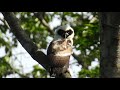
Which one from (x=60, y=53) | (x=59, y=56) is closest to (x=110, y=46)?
(x=59, y=56)

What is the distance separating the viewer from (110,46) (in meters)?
4.68

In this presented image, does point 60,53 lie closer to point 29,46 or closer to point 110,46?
point 29,46

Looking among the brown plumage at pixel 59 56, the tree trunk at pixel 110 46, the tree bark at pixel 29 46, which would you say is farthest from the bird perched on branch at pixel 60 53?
the tree trunk at pixel 110 46

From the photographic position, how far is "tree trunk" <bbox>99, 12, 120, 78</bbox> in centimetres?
454

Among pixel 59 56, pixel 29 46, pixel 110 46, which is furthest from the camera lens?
pixel 59 56

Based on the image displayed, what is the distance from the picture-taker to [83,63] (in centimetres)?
1312

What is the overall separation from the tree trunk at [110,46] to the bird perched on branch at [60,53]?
2.98 feet

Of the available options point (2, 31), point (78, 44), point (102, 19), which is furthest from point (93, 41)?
point (2, 31)

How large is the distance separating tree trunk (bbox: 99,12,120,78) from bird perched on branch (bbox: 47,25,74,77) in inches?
35.8

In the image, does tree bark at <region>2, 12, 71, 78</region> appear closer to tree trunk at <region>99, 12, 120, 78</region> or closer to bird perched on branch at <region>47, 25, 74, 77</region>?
bird perched on branch at <region>47, 25, 74, 77</region>

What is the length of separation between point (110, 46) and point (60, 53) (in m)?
1.30

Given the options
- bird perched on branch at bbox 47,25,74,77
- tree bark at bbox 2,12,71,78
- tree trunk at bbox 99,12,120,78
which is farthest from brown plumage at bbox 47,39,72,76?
tree trunk at bbox 99,12,120,78
